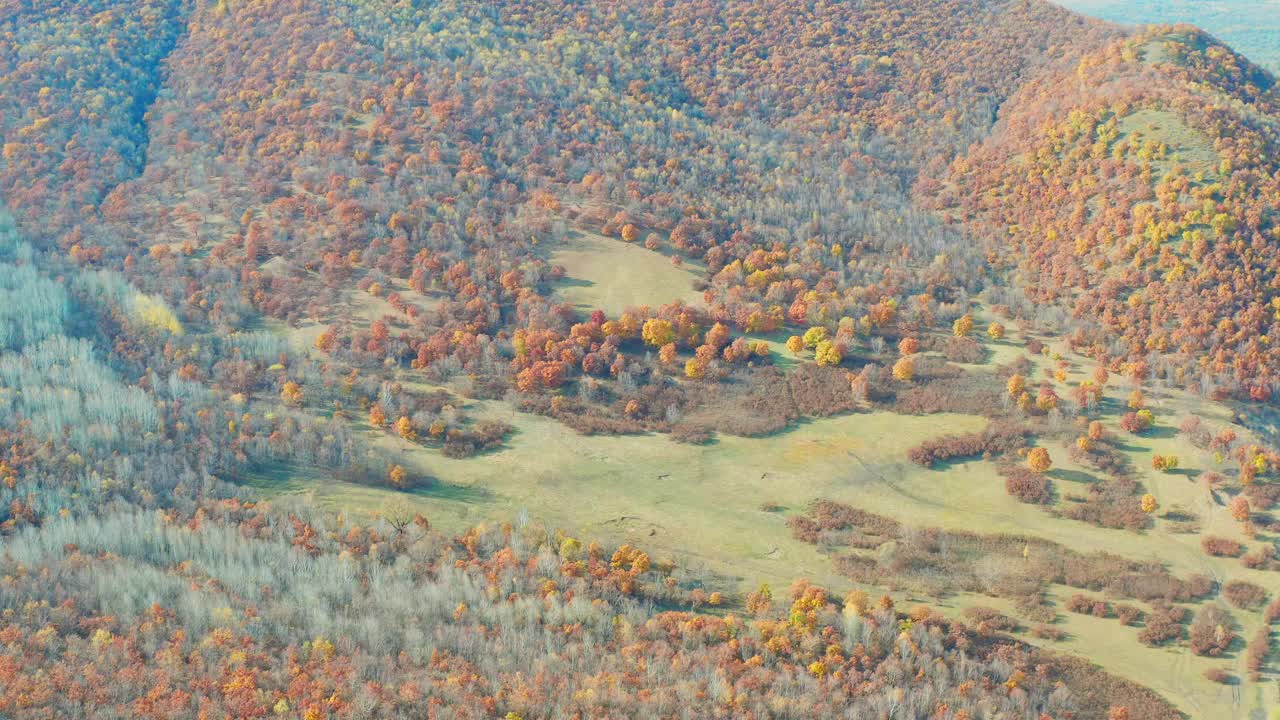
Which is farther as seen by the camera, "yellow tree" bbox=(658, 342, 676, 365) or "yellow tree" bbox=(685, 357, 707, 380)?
"yellow tree" bbox=(658, 342, 676, 365)

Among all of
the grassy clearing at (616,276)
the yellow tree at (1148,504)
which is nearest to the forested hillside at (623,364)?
the grassy clearing at (616,276)

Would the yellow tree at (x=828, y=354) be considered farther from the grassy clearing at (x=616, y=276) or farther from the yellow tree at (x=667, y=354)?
the grassy clearing at (x=616, y=276)

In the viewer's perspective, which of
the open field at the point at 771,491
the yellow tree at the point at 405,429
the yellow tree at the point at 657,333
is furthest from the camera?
the yellow tree at the point at 657,333

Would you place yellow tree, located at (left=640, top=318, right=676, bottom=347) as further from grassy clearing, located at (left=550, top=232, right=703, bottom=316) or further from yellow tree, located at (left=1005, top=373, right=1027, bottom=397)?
yellow tree, located at (left=1005, top=373, right=1027, bottom=397)

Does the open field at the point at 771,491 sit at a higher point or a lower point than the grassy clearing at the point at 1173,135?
lower

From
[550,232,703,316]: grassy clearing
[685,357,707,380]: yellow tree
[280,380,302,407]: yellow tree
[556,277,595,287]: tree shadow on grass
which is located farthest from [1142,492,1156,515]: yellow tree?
[280,380,302,407]: yellow tree

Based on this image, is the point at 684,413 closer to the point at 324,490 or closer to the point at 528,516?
the point at 528,516

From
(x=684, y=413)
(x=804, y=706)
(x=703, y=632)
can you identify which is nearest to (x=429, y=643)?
(x=703, y=632)

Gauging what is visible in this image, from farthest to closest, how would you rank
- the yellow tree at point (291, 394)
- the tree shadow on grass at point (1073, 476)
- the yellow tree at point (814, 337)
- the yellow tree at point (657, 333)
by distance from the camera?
the yellow tree at point (814, 337)
the yellow tree at point (657, 333)
the yellow tree at point (291, 394)
the tree shadow on grass at point (1073, 476)
